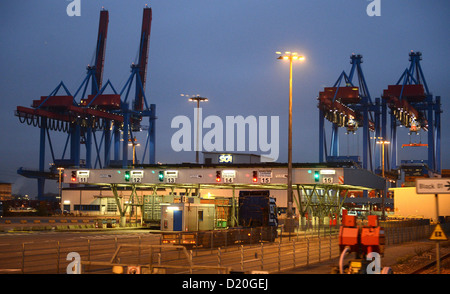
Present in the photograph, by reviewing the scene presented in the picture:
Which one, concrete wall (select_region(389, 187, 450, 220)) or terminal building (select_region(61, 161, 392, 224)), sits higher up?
terminal building (select_region(61, 161, 392, 224))

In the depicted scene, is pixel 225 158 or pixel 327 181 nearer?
pixel 327 181

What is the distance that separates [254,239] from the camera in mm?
34938

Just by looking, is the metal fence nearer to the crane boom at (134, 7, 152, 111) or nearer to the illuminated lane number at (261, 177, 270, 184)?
the illuminated lane number at (261, 177, 270, 184)

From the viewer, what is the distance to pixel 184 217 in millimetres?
38844

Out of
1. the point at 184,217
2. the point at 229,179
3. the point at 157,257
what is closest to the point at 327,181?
the point at 229,179

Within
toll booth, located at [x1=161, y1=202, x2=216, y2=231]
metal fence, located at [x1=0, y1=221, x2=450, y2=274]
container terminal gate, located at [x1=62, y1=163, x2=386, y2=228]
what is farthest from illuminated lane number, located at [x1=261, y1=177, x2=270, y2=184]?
metal fence, located at [x1=0, y1=221, x2=450, y2=274]

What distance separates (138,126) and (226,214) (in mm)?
102628

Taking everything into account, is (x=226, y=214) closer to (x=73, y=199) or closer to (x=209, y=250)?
(x=209, y=250)

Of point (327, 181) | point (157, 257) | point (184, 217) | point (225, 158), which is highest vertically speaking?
point (225, 158)

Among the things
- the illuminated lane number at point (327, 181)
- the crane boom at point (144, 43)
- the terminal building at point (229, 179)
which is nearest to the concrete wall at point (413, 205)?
the terminal building at point (229, 179)

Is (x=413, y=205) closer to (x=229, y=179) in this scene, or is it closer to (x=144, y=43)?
(x=229, y=179)

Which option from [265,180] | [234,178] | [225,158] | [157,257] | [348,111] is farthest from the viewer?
[348,111]

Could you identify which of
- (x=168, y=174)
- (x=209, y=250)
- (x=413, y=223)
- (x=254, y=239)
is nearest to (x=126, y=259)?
(x=209, y=250)

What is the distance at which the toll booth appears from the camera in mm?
38844
